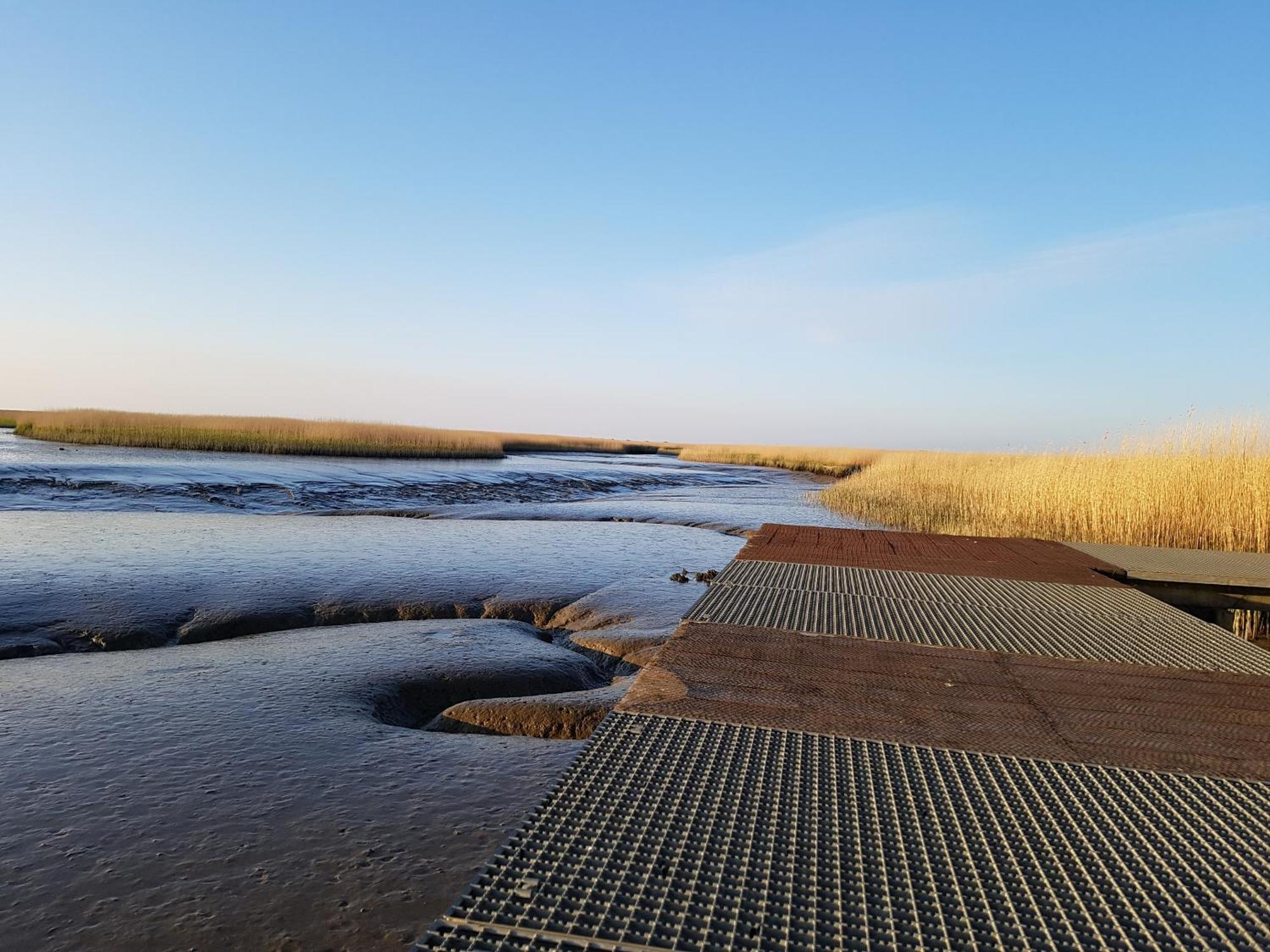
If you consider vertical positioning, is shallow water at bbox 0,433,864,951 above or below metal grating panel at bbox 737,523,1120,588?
below

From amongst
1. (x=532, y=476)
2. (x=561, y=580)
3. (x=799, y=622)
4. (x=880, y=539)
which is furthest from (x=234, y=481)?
(x=799, y=622)

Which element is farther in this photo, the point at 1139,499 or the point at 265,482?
the point at 265,482

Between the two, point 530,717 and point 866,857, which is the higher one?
point 866,857

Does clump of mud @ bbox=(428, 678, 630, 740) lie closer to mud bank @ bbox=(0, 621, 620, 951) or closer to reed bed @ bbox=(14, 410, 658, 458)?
mud bank @ bbox=(0, 621, 620, 951)

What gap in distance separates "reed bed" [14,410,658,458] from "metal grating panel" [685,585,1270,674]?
23518 mm

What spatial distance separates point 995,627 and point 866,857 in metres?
2.33

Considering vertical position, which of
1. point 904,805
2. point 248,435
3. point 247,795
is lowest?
point 247,795

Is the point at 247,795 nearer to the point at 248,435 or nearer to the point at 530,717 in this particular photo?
the point at 530,717

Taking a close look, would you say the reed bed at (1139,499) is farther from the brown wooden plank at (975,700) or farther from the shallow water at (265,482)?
the shallow water at (265,482)

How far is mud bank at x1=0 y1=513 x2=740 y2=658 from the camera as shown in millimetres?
4656

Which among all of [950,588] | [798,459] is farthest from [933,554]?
[798,459]

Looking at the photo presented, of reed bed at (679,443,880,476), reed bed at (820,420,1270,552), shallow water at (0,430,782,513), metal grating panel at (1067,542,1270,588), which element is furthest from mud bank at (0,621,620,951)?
reed bed at (679,443,880,476)

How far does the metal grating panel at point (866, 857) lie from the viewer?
1205 mm

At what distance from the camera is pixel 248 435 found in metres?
25.2
